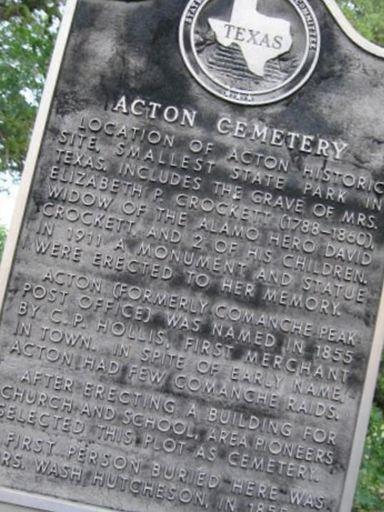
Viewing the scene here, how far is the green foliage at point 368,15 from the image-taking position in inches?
537

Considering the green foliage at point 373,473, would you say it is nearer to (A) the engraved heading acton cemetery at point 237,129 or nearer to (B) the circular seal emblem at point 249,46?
(A) the engraved heading acton cemetery at point 237,129

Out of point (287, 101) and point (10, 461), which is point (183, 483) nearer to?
point (10, 461)

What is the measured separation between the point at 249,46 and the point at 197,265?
4.76 ft

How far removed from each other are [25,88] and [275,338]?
7770 mm

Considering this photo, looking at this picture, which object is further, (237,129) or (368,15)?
(368,15)

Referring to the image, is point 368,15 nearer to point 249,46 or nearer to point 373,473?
point 373,473

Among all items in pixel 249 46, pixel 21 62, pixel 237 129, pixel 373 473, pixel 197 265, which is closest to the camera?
pixel 197 265

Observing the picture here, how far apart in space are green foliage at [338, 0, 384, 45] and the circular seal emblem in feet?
21.6

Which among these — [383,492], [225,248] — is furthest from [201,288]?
[383,492]

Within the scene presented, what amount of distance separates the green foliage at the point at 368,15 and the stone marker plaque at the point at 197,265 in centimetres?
679

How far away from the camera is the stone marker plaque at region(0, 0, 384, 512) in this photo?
20.8ft

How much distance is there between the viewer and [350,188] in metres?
6.64

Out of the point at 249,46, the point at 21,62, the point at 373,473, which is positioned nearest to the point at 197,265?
the point at 249,46

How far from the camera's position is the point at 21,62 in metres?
13.2
